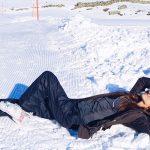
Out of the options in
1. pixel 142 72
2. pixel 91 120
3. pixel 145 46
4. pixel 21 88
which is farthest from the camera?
pixel 145 46

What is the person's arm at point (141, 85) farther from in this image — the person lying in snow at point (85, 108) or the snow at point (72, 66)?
the snow at point (72, 66)

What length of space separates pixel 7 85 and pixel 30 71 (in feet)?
3.57

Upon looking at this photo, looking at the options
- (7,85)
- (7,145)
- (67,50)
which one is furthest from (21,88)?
(67,50)

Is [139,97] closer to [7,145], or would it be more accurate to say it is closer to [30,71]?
[7,145]

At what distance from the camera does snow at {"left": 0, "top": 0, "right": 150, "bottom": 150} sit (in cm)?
577

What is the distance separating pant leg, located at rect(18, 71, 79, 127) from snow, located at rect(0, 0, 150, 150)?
14cm

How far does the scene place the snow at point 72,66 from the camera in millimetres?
5773

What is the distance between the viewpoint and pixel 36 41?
12.2 metres

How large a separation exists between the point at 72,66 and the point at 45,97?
3.02 m

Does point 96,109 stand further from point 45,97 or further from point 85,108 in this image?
point 45,97

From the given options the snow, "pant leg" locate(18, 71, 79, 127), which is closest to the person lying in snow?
"pant leg" locate(18, 71, 79, 127)

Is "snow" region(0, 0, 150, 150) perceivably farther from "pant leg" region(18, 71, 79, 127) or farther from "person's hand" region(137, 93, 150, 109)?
"person's hand" region(137, 93, 150, 109)

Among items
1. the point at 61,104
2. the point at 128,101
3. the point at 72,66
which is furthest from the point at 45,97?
the point at 72,66

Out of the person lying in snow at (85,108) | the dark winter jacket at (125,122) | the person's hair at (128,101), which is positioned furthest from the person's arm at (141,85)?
the dark winter jacket at (125,122)
